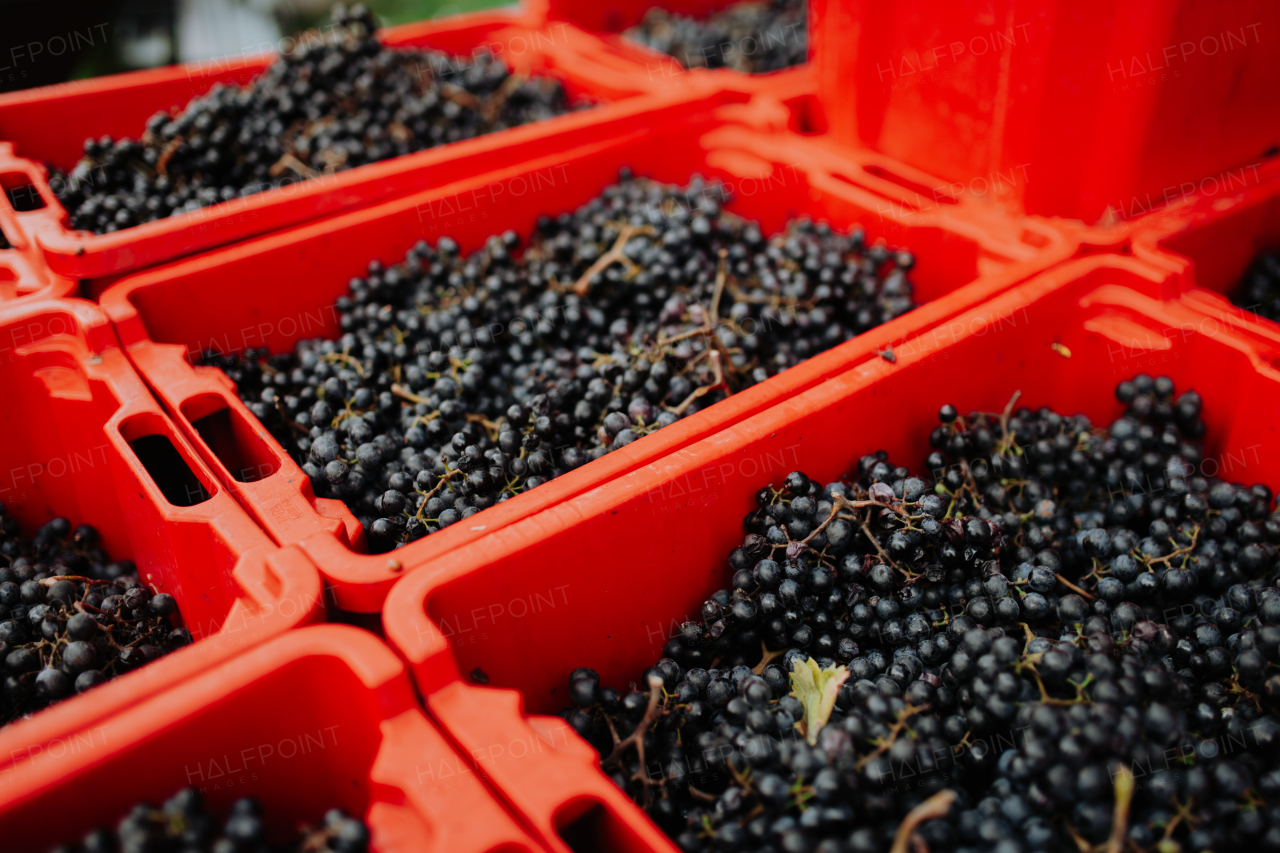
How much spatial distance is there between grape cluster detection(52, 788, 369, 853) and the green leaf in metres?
0.57

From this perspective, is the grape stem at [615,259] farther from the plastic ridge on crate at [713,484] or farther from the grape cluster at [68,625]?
the grape cluster at [68,625]

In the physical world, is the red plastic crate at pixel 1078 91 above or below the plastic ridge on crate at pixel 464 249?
above

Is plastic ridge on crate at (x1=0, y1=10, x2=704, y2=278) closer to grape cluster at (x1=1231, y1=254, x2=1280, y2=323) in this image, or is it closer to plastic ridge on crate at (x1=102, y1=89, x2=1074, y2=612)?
plastic ridge on crate at (x1=102, y1=89, x2=1074, y2=612)

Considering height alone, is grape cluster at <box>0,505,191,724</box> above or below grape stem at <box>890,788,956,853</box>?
below

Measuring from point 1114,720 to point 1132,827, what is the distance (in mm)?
124

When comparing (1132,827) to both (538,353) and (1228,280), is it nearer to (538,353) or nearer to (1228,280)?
(538,353)

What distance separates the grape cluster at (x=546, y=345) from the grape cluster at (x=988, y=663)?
1.28 ft

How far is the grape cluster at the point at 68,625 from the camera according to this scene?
127 centimetres

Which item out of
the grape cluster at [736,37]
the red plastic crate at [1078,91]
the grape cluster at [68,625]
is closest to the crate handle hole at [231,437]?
the grape cluster at [68,625]

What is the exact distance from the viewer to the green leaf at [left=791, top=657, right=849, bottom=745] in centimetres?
111

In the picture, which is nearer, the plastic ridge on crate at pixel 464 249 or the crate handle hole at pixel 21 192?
the plastic ridge on crate at pixel 464 249

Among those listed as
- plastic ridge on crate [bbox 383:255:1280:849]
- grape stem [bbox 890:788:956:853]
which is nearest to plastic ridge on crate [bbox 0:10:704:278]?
plastic ridge on crate [bbox 383:255:1280:849]

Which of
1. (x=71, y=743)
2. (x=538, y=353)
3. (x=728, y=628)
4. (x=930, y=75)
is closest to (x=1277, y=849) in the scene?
(x=728, y=628)

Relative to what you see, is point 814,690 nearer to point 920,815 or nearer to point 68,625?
point 920,815
